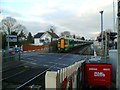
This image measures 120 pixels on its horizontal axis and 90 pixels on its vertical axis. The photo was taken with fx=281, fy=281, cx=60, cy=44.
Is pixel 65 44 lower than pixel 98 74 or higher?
higher

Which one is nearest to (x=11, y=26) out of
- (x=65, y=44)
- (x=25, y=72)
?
(x=65, y=44)

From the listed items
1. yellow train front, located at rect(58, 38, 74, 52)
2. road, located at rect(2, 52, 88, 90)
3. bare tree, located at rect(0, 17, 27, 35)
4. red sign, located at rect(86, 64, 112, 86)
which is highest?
bare tree, located at rect(0, 17, 27, 35)

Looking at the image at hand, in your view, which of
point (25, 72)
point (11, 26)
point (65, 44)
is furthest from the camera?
point (11, 26)

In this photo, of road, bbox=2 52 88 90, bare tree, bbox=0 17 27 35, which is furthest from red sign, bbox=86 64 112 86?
bare tree, bbox=0 17 27 35

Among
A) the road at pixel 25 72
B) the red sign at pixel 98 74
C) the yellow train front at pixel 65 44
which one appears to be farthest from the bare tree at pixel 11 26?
the red sign at pixel 98 74

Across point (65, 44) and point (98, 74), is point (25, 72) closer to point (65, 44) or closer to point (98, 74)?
point (98, 74)

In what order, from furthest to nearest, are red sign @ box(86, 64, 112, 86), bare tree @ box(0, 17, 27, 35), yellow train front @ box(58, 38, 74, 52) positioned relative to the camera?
1. bare tree @ box(0, 17, 27, 35)
2. yellow train front @ box(58, 38, 74, 52)
3. red sign @ box(86, 64, 112, 86)

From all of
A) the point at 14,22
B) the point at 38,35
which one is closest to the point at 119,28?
the point at 14,22

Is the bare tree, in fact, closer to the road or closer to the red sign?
the road

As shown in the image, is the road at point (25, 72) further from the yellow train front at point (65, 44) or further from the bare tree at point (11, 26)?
the bare tree at point (11, 26)

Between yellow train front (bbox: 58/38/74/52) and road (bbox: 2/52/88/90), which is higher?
yellow train front (bbox: 58/38/74/52)

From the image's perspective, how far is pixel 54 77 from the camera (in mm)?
5527

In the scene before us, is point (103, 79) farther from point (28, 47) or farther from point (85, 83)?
point (28, 47)

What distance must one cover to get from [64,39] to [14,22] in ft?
160
